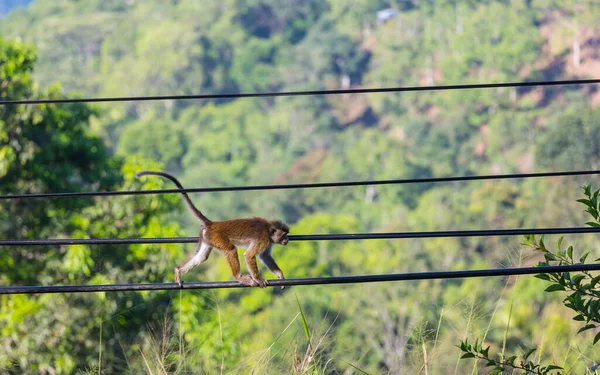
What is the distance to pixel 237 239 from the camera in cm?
443

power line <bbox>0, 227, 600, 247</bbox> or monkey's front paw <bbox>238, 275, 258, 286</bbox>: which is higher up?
power line <bbox>0, 227, 600, 247</bbox>

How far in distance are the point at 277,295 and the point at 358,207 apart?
21011 mm

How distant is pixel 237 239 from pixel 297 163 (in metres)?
61.7

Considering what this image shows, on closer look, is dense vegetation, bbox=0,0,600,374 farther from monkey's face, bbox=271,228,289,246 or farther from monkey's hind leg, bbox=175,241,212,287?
monkey's face, bbox=271,228,289,246

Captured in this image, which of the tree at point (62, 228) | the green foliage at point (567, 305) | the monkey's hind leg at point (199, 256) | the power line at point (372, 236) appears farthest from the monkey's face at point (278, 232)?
the tree at point (62, 228)

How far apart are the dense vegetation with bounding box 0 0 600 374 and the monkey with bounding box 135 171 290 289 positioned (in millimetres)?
230

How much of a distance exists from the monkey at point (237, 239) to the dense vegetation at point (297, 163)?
0.23 metres

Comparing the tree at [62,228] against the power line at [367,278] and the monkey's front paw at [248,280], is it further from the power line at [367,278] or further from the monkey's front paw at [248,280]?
the power line at [367,278]

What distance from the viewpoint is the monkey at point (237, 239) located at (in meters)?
4.31

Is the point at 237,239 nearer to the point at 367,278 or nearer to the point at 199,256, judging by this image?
the point at 199,256

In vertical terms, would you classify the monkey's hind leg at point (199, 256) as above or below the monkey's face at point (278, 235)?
below

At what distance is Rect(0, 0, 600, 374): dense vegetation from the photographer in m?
5.04

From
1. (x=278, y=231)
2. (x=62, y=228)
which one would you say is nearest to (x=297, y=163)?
(x=62, y=228)

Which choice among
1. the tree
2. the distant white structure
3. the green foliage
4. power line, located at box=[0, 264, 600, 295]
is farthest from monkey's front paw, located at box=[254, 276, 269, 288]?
the distant white structure
